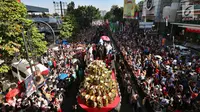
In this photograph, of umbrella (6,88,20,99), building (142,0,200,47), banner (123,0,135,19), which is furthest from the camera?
banner (123,0,135,19)

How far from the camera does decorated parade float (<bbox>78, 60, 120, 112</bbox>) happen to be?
288 inches

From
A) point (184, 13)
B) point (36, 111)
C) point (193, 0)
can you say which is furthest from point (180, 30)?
point (36, 111)

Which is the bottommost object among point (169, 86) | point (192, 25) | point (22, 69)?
point (169, 86)

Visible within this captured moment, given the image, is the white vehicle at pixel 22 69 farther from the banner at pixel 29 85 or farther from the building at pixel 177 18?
the building at pixel 177 18

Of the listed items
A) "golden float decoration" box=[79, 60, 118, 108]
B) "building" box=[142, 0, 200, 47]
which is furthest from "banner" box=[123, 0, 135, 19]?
"golden float decoration" box=[79, 60, 118, 108]

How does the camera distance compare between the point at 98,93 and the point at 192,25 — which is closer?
the point at 98,93

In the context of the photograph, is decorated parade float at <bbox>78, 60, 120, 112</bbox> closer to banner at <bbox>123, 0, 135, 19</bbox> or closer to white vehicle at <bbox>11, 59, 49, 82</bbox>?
white vehicle at <bbox>11, 59, 49, 82</bbox>

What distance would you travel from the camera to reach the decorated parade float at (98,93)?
732cm

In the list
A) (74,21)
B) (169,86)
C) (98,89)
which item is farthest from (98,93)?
(74,21)

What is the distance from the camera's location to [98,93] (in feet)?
24.3

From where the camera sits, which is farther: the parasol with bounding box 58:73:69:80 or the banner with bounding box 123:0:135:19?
the banner with bounding box 123:0:135:19

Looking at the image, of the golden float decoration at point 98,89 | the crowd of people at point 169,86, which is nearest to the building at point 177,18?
the crowd of people at point 169,86

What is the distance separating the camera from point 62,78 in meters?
13.1

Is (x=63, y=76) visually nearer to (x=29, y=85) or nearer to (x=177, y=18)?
(x=29, y=85)
